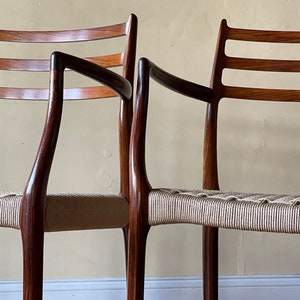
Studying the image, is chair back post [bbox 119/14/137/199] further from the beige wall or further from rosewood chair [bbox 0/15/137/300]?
the beige wall

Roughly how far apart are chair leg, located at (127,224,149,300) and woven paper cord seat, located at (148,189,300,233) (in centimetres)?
3

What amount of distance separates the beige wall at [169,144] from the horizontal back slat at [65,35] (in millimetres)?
201

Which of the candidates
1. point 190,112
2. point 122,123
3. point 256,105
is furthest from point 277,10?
point 122,123

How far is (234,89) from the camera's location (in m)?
1.29

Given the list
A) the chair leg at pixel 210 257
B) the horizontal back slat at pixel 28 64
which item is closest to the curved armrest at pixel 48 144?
the horizontal back slat at pixel 28 64

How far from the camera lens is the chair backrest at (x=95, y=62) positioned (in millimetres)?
1196

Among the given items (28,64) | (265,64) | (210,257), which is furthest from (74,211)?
(265,64)

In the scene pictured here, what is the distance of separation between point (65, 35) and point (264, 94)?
1.73ft

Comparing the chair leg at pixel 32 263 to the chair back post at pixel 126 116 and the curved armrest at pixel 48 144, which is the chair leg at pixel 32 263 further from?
the chair back post at pixel 126 116

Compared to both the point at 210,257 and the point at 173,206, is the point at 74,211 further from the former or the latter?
the point at 210,257

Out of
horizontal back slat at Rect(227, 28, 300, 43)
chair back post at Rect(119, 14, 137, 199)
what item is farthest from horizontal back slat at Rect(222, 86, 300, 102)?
chair back post at Rect(119, 14, 137, 199)

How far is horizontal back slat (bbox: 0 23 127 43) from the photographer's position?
1.29m

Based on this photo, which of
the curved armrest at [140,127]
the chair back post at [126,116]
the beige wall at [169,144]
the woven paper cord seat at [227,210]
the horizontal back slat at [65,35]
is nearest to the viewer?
the woven paper cord seat at [227,210]

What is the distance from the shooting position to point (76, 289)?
1.53 meters
